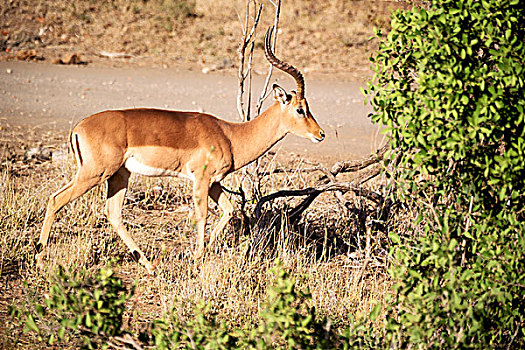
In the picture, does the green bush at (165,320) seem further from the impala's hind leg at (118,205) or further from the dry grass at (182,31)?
the dry grass at (182,31)

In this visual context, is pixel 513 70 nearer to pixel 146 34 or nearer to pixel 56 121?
pixel 56 121

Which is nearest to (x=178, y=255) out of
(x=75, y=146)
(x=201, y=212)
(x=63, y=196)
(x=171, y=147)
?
(x=201, y=212)

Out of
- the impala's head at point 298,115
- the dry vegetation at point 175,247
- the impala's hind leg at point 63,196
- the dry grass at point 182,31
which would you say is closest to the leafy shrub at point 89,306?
the dry vegetation at point 175,247

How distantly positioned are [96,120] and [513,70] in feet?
10.6

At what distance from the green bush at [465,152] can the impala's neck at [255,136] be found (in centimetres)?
188

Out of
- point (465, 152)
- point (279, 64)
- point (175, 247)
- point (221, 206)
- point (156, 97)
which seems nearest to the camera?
point (465, 152)

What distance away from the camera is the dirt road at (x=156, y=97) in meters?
10.5

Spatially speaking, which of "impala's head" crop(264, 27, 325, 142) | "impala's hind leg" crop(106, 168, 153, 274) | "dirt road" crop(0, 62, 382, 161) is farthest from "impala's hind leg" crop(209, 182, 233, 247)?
"dirt road" crop(0, 62, 382, 161)

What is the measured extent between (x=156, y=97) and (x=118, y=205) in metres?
6.64

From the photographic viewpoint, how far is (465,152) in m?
3.83

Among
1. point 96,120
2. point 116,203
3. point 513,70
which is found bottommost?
point 116,203

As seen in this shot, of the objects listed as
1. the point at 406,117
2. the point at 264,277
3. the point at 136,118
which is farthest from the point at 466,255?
the point at 136,118

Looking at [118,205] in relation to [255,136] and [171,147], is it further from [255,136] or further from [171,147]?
[255,136]

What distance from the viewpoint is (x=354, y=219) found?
6082 mm
